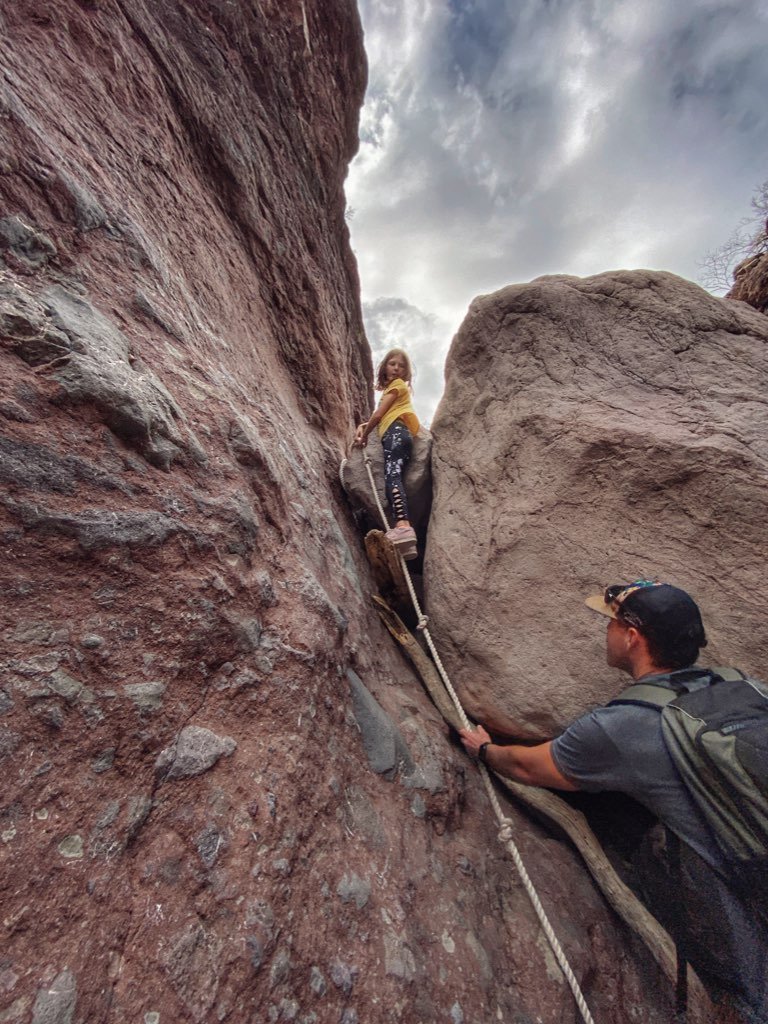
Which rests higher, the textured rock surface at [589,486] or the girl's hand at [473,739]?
the textured rock surface at [589,486]

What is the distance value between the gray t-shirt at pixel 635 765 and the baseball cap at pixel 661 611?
0.51 metres

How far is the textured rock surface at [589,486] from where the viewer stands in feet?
9.08

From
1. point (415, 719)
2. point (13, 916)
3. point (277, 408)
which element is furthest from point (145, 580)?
point (277, 408)

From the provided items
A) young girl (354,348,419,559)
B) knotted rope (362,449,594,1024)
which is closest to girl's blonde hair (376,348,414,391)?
young girl (354,348,419,559)

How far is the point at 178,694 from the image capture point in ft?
5.58

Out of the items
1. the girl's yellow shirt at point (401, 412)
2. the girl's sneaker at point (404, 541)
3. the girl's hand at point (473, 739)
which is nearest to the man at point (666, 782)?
the girl's hand at point (473, 739)

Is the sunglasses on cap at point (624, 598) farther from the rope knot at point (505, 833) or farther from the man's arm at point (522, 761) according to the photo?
the rope knot at point (505, 833)

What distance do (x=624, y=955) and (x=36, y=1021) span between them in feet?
8.86

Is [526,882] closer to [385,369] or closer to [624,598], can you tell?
[624,598]

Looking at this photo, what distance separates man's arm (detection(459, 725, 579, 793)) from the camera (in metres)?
2.32

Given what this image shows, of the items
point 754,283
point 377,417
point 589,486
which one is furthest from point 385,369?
point 754,283

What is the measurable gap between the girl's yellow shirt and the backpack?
3.26 metres

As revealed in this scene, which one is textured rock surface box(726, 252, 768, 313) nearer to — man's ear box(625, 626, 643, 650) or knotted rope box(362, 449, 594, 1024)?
man's ear box(625, 626, 643, 650)

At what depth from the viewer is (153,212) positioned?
3039 millimetres
